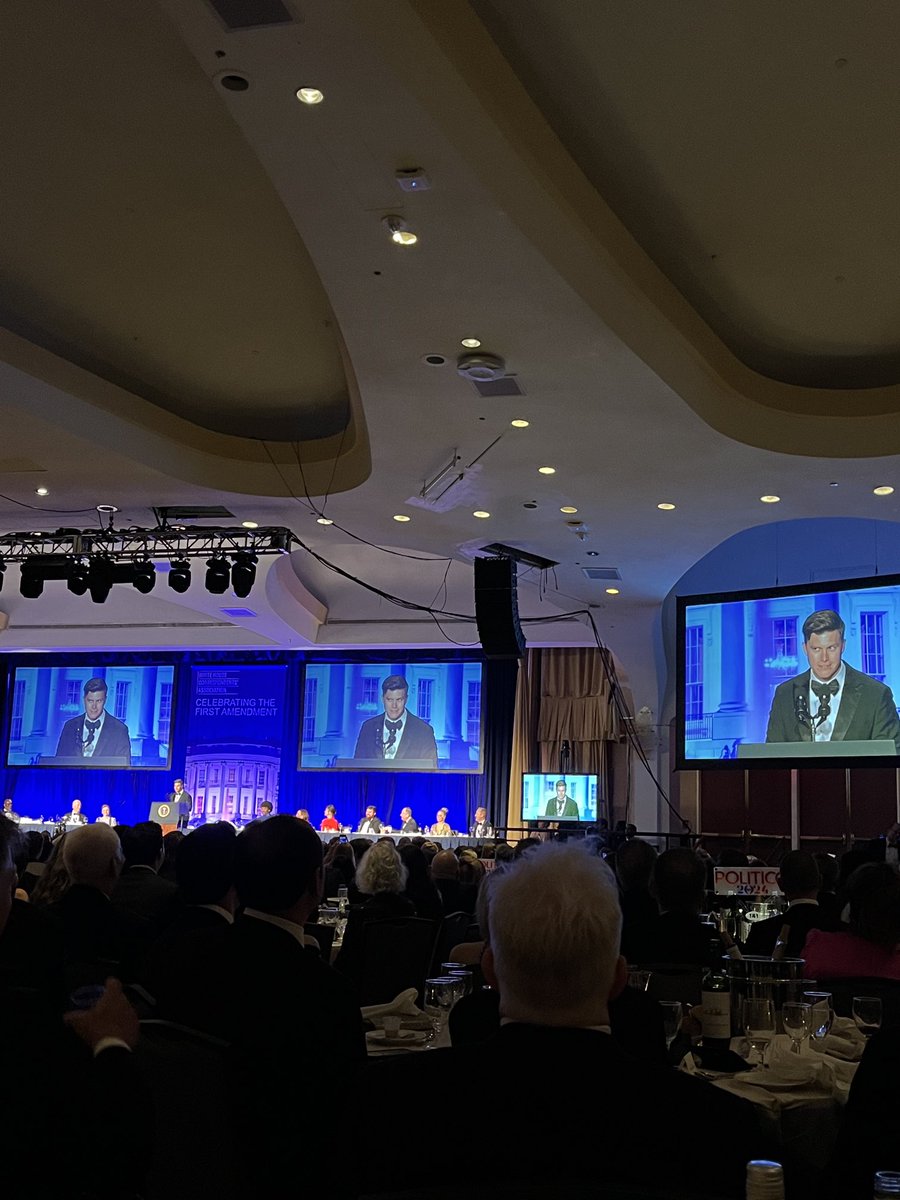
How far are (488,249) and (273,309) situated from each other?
235 centimetres

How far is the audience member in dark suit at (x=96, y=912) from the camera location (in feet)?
13.9

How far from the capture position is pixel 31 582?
1276 cm

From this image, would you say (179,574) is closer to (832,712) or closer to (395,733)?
(832,712)

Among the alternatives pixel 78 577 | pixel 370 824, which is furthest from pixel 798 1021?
pixel 370 824

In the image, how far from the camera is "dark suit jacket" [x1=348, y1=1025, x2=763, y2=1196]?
1530mm

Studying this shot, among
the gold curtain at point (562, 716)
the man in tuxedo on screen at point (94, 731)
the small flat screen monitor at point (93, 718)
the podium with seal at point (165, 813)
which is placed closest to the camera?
the podium with seal at point (165, 813)

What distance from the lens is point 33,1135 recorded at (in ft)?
5.54

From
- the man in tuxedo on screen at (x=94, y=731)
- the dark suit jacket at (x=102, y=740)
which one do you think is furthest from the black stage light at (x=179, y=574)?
the man in tuxedo on screen at (x=94, y=731)

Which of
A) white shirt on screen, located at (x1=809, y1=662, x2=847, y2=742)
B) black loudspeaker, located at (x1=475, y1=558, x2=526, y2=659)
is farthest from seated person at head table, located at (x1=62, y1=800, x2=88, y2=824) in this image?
white shirt on screen, located at (x1=809, y1=662, x2=847, y2=742)

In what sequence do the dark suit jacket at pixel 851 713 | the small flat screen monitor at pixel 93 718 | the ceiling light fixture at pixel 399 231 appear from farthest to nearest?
the small flat screen monitor at pixel 93 718 → the dark suit jacket at pixel 851 713 → the ceiling light fixture at pixel 399 231

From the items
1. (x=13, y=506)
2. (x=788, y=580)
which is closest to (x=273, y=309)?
(x=13, y=506)

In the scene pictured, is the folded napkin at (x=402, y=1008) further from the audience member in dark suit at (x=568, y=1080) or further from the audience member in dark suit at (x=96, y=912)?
the audience member in dark suit at (x=568, y=1080)

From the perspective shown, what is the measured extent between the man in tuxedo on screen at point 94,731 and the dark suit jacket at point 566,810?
7.89 m

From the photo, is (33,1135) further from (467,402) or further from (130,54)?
(467,402)
